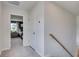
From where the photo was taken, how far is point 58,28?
3.73 m

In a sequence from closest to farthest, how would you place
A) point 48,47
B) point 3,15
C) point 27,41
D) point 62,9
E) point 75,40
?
point 48,47
point 62,9
point 3,15
point 75,40
point 27,41

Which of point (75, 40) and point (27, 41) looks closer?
point (75, 40)

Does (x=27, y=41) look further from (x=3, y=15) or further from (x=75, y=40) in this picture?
(x=75, y=40)

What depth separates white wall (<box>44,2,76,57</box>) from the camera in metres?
3.43

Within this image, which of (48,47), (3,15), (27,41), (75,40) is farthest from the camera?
(27,41)

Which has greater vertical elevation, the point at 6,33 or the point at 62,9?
the point at 62,9

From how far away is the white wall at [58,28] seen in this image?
11.2ft

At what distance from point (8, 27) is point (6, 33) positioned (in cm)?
30

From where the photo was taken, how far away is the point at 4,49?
14.1 feet

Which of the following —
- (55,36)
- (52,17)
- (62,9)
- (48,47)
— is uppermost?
(62,9)

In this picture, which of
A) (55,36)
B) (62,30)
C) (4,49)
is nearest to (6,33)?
(4,49)

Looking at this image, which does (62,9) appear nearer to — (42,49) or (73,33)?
(73,33)

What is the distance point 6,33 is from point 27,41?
4.18 feet

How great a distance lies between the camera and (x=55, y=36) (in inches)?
144
